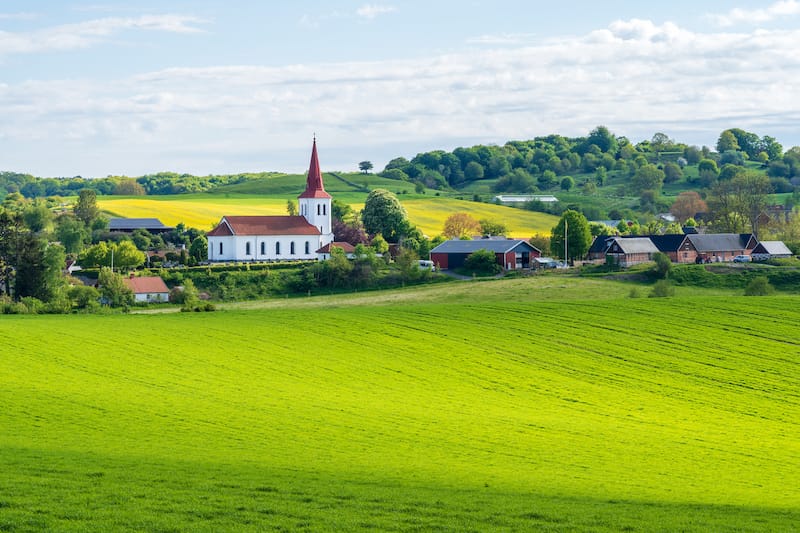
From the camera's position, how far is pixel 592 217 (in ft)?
608

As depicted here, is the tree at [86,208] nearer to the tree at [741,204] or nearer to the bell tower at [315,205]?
the bell tower at [315,205]

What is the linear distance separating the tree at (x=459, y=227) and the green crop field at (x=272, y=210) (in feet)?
20.4

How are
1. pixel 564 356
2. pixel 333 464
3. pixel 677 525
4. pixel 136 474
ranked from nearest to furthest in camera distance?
pixel 677 525
pixel 136 474
pixel 333 464
pixel 564 356

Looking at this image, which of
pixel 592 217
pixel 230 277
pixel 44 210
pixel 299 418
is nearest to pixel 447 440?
pixel 299 418

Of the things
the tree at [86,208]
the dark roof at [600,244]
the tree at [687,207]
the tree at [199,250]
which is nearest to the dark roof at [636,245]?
the dark roof at [600,244]

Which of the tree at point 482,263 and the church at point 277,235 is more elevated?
the church at point 277,235

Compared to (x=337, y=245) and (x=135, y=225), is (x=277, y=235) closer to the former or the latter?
(x=337, y=245)

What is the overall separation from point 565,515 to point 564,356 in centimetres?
2886

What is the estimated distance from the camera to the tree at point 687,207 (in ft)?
600

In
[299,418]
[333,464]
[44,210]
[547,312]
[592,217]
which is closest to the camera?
[333,464]

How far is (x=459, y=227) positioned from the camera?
145250mm

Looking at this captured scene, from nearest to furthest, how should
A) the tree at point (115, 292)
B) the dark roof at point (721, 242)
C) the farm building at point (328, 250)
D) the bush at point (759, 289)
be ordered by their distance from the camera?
the bush at point (759, 289) → the tree at point (115, 292) → the dark roof at point (721, 242) → the farm building at point (328, 250)

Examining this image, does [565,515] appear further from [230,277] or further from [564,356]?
[230,277]

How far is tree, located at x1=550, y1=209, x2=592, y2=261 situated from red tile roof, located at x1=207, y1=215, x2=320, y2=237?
28.4m
